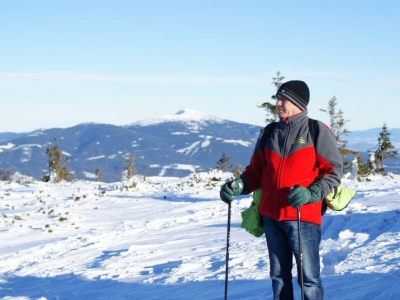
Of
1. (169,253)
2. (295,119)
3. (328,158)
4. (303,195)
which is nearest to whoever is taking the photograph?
(303,195)

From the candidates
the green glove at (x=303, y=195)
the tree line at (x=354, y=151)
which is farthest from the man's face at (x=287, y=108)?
the tree line at (x=354, y=151)

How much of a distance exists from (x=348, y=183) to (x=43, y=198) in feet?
35.1

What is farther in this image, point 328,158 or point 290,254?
point 290,254

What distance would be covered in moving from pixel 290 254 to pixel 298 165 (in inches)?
31.1

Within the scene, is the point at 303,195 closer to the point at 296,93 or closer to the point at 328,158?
the point at 328,158

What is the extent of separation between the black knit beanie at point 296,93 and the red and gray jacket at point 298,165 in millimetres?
88

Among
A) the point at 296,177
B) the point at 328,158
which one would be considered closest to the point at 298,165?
the point at 296,177

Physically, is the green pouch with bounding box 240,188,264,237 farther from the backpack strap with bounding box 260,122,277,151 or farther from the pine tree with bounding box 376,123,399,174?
the pine tree with bounding box 376,123,399,174

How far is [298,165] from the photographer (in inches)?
161

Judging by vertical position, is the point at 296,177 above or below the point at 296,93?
below

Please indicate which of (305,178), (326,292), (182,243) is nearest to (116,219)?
(182,243)

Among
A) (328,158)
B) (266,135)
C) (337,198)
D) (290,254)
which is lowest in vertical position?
(290,254)

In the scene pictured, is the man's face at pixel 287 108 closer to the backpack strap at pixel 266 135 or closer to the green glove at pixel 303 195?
the backpack strap at pixel 266 135

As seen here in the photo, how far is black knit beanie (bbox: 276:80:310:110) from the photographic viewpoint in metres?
4.18
